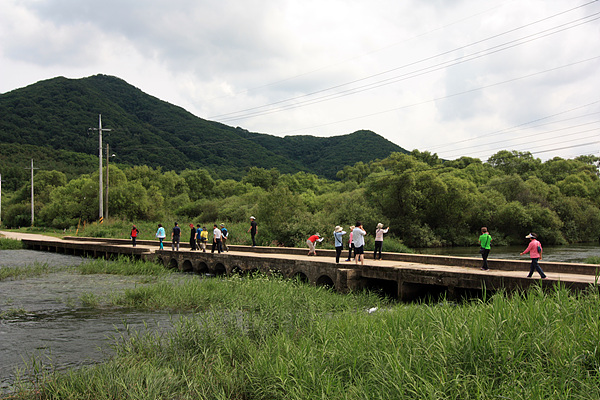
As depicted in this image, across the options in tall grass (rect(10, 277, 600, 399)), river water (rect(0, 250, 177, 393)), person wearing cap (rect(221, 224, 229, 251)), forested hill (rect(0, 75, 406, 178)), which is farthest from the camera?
forested hill (rect(0, 75, 406, 178))

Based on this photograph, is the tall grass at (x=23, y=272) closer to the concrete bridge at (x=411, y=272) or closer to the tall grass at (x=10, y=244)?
the concrete bridge at (x=411, y=272)

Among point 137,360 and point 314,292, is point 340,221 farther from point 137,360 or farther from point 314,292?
point 137,360

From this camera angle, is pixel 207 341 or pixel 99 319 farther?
pixel 99 319

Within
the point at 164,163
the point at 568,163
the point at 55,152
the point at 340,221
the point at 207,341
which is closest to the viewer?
the point at 207,341

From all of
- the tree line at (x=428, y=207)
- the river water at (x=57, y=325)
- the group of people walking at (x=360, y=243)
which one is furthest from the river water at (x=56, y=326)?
the tree line at (x=428, y=207)

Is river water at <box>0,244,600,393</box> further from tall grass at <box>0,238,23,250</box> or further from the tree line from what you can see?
the tree line

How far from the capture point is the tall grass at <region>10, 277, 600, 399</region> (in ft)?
17.3

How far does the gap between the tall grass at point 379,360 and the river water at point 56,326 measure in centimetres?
132

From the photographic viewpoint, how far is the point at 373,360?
620 cm

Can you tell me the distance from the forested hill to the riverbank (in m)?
114

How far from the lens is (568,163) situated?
90.5m

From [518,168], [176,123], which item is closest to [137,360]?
[518,168]

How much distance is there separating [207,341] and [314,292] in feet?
21.7

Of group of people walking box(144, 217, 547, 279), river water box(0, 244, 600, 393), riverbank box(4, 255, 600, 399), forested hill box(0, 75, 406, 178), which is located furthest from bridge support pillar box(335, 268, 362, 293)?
forested hill box(0, 75, 406, 178)
